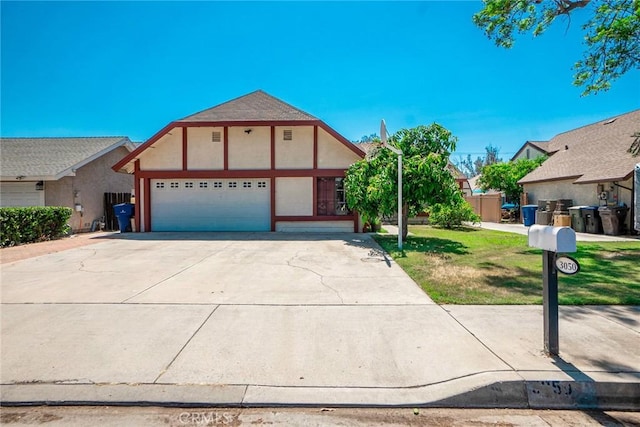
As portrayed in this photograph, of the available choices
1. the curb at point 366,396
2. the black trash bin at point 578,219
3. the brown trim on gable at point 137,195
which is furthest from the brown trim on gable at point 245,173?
the curb at point 366,396

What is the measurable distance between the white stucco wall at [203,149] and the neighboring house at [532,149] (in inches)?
1138

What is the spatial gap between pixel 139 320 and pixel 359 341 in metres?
2.94

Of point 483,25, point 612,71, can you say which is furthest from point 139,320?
point 612,71

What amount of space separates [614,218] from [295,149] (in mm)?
13751

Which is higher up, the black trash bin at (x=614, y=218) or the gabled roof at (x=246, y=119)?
the gabled roof at (x=246, y=119)

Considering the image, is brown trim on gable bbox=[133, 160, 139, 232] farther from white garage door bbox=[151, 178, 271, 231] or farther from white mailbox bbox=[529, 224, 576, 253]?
white mailbox bbox=[529, 224, 576, 253]

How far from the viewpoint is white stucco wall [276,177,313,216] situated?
1545 cm

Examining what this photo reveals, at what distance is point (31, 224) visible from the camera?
1210 centimetres

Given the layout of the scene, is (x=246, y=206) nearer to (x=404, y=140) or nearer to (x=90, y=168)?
(x=404, y=140)

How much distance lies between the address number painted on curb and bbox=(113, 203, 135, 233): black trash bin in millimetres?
16917

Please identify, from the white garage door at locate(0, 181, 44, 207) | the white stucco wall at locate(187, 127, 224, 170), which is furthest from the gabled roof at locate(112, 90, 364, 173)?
the white garage door at locate(0, 181, 44, 207)

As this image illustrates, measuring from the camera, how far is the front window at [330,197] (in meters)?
15.5

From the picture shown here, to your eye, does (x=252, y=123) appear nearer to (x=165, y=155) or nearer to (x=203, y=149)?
(x=203, y=149)

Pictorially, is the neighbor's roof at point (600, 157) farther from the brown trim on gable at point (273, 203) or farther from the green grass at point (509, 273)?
the brown trim on gable at point (273, 203)
